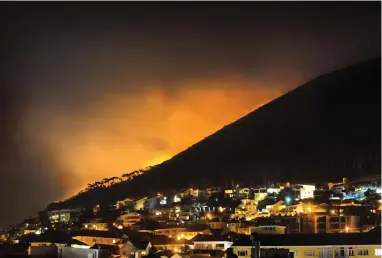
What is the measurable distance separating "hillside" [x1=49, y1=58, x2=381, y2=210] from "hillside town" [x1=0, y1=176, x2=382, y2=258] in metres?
3.06

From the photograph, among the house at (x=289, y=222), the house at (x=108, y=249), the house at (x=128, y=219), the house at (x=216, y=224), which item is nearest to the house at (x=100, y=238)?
the house at (x=108, y=249)

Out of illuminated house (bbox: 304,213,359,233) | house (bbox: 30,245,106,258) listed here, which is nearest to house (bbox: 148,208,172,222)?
illuminated house (bbox: 304,213,359,233)

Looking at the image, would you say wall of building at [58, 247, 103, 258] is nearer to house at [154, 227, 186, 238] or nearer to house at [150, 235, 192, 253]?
house at [150, 235, 192, 253]

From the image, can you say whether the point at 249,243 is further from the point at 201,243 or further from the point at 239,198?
the point at 239,198

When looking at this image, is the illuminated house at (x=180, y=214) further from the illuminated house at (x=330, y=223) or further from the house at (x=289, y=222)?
the illuminated house at (x=330, y=223)

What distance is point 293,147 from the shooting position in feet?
79.2

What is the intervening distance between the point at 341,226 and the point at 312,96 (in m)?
21.4

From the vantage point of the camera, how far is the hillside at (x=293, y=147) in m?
20.2

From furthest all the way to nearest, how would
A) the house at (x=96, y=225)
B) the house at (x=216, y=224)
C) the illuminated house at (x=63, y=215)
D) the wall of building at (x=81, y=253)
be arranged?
the illuminated house at (x=63, y=215)
the house at (x=96, y=225)
the house at (x=216, y=224)
the wall of building at (x=81, y=253)

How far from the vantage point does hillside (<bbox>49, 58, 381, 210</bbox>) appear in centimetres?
2016

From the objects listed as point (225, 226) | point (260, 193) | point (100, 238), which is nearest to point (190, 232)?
point (225, 226)

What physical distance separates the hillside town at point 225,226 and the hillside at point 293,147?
306 cm

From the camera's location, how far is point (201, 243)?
A: 839 cm

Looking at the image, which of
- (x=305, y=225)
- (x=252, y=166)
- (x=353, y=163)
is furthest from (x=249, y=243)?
(x=252, y=166)
